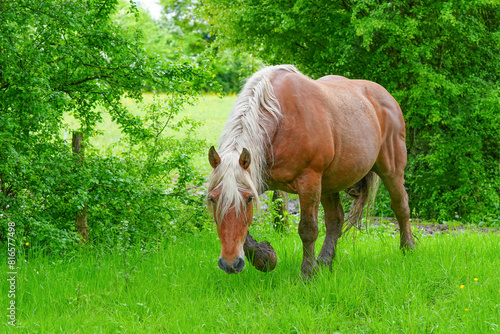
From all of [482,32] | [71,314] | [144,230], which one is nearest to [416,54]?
[482,32]

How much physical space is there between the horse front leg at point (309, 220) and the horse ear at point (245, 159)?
0.84 meters

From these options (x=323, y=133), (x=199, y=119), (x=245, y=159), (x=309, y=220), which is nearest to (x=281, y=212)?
(x=309, y=220)

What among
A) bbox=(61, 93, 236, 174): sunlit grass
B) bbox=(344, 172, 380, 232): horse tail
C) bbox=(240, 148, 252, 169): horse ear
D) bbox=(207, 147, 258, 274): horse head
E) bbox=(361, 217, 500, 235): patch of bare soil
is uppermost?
bbox=(240, 148, 252, 169): horse ear

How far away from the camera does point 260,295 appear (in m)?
4.57

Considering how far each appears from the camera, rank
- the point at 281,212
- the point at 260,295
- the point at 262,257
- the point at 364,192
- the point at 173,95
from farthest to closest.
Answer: the point at 281,212, the point at 173,95, the point at 364,192, the point at 262,257, the point at 260,295

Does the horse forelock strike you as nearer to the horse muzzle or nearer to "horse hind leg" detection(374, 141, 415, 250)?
the horse muzzle

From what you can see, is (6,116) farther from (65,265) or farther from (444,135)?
(444,135)

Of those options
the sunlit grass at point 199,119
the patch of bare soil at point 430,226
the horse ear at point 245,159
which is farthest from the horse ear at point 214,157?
the sunlit grass at point 199,119

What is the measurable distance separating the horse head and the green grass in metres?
0.47

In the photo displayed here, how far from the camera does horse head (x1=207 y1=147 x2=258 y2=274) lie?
13.5ft

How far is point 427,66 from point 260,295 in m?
6.80

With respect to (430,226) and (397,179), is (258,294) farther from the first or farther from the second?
(430,226)

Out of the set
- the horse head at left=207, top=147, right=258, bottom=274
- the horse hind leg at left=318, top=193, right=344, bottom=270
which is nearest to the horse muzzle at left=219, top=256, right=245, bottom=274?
the horse head at left=207, top=147, right=258, bottom=274

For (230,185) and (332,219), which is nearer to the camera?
(230,185)
